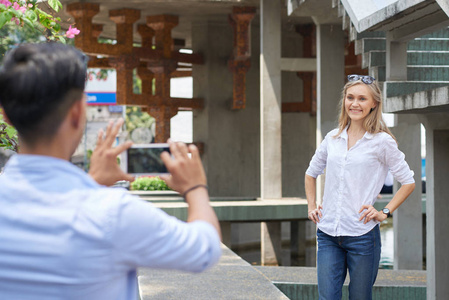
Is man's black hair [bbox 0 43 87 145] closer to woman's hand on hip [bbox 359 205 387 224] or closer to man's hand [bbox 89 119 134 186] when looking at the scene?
man's hand [bbox 89 119 134 186]

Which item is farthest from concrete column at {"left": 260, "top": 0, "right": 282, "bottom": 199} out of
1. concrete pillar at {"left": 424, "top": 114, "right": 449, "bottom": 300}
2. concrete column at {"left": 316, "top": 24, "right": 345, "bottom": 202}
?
concrete pillar at {"left": 424, "top": 114, "right": 449, "bottom": 300}

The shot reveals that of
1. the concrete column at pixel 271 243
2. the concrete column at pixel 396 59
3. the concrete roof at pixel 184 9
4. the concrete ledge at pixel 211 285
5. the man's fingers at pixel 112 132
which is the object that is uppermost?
the concrete roof at pixel 184 9

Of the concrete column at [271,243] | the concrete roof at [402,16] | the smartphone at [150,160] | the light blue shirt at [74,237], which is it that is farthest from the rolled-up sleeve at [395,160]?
the concrete column at [271,243]

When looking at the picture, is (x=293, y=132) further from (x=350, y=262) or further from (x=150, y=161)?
(x=150, y=161)

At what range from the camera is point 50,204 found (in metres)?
1.60

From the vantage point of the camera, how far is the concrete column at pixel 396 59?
6.83 meters

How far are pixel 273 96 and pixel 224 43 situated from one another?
4.77 metres

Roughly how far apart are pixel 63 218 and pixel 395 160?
310 centimetres

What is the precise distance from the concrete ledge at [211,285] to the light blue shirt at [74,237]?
157 inches

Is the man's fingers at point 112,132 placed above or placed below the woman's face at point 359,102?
below

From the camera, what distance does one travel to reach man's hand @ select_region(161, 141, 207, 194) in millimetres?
1780

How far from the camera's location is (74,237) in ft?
5.15

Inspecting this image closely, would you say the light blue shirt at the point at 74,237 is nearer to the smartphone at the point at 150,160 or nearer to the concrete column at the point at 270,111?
the smartphone at the point at 150,160

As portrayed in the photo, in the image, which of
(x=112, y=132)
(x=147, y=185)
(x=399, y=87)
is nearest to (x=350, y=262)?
(x=399, y=87)
